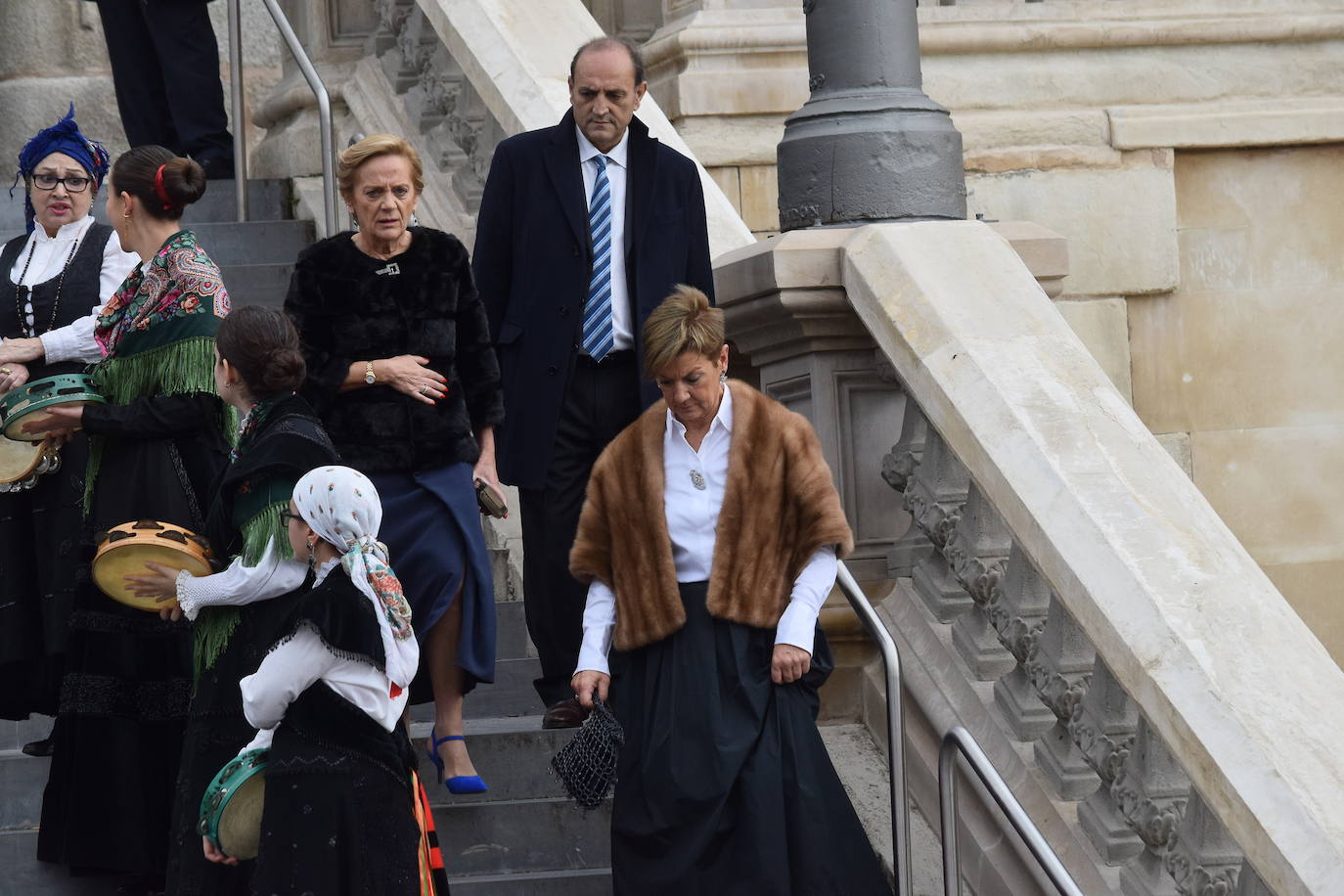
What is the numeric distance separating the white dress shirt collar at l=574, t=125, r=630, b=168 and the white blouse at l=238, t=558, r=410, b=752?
186cm

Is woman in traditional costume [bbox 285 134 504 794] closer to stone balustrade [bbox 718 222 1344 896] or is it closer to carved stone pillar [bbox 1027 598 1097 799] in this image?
stone balustrade [bbox 718 222 1344 896]

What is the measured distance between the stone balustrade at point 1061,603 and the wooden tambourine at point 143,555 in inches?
67.5

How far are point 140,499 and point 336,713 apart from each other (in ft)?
4.30

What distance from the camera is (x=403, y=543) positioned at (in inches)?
228

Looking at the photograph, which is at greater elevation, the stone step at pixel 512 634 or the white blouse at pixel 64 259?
the white blouse at pixel 64 259

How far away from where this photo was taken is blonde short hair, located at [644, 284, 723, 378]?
16.7 feet

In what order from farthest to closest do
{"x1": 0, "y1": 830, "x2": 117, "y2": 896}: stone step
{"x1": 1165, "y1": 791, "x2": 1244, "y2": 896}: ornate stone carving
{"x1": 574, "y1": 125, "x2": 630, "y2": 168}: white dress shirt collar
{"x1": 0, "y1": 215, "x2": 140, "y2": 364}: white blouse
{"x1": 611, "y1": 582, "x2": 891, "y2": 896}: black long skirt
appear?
{"x1": 0, "y1": 215, "x2": 140, "y2": 364}: white blouse → {"x1": 574, "y1": 125, "x2": 630, "y2": 168}: white dress shirt collar → {"x1": 0, "y1": 830, "x2": 117, "y2": 896}: stone step → {"x1": 611, "y1": 582, "x2": 891, "y2": 896}: black long skirt → {"x1": 1165, "y1": 791, "x2": 1244, "y2": 896}: ornate stone carving

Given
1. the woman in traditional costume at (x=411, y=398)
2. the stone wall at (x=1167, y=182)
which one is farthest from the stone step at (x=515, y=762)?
the stone wall at (x=1167, y=182)

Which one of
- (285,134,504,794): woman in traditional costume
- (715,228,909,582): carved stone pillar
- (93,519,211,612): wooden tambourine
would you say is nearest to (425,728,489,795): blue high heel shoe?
(285,134,504,794): woman in traditional costume

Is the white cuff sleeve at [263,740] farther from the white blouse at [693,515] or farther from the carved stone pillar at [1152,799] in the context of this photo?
the carved stone pillar at [1152,799]

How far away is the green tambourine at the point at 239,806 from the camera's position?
4.64 m

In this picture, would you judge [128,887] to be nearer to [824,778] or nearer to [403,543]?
[403,543]

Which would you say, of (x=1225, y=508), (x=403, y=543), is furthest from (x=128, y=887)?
(x=1225, y=508)

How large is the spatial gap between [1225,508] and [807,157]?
3221 mm
